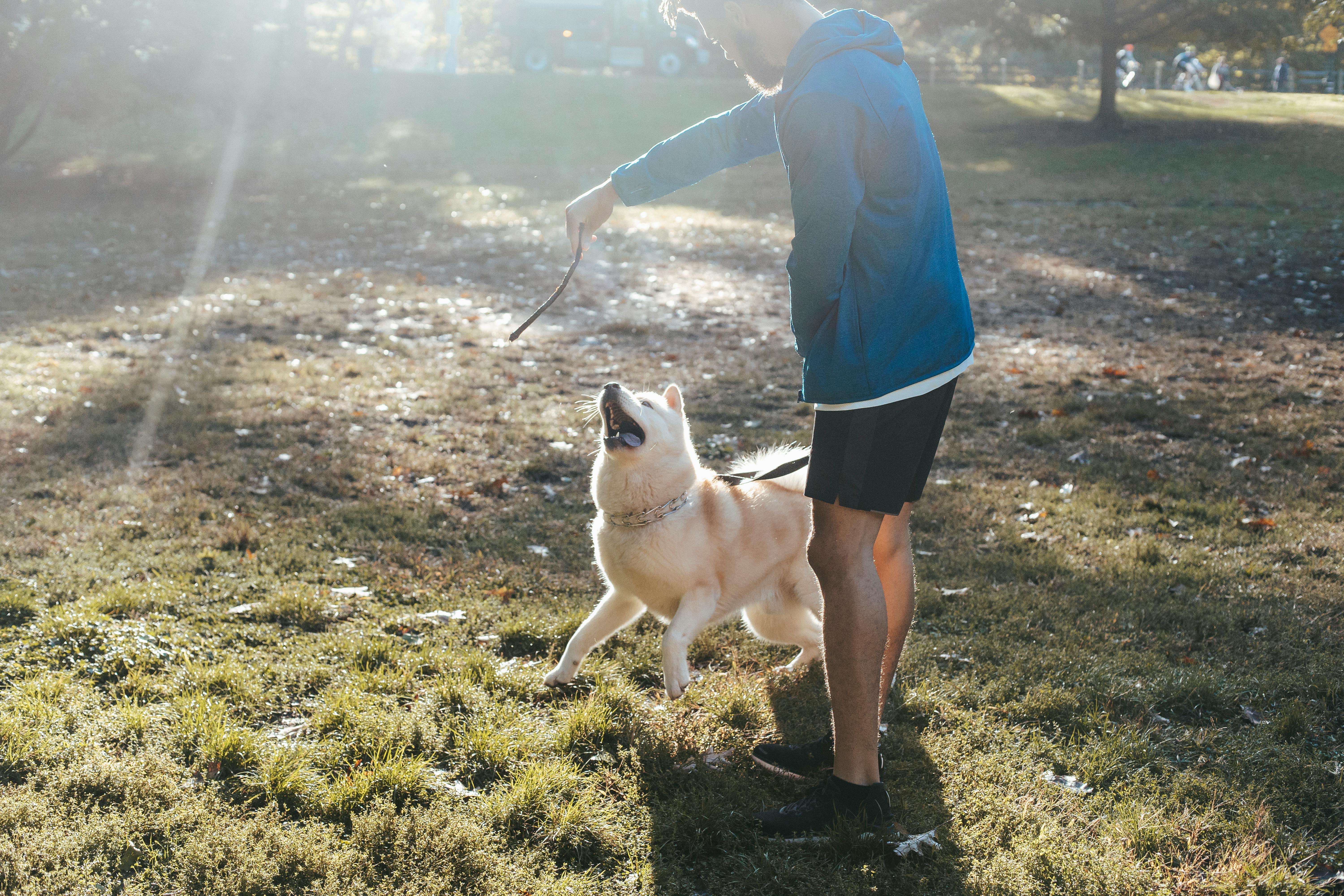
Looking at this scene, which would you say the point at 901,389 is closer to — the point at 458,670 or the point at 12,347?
the point at 458,670

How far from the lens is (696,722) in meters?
3.50

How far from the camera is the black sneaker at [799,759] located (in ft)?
10.4

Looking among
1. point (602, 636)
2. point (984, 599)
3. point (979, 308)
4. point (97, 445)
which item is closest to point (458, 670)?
point (602, 636)

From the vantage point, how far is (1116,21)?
22.6 m

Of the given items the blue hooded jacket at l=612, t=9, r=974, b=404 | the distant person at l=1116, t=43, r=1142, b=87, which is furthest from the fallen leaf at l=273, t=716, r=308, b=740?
the distant person at l=1116, t=43, r=1142, b=87

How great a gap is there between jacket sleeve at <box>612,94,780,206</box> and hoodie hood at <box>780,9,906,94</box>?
22.9 inches

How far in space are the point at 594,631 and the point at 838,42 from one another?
2.31 m

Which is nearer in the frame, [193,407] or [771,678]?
[771,678]

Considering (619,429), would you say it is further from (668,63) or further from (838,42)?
(668,63)

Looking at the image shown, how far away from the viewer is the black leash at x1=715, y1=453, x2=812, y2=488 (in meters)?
3.72

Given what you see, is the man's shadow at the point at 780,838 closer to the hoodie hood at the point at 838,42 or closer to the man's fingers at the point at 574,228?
the man's fingers at the point at 574,228

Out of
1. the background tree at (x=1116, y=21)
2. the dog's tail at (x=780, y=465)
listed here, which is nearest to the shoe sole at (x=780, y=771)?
the dog's tail at (x=780, y=465)

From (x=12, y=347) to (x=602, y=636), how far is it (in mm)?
7807

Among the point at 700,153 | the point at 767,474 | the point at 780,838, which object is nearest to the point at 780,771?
the point at 780,838
